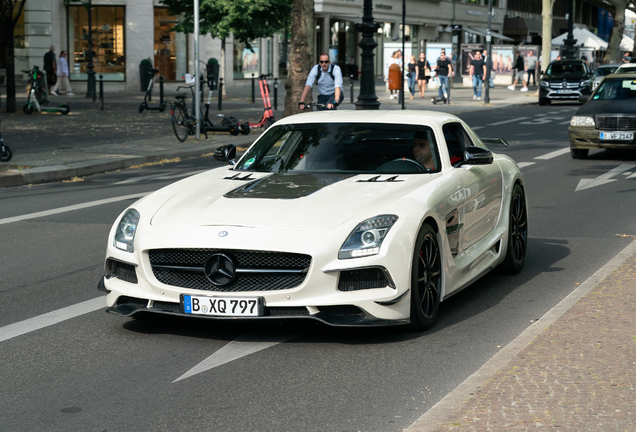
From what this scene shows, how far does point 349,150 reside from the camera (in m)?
6.77

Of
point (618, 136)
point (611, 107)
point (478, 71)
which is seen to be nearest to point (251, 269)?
point (618, 136)

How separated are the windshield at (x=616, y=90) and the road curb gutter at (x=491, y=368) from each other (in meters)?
11.2

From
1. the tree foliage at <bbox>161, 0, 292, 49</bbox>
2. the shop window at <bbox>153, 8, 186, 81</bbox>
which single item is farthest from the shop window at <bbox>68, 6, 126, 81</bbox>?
the tree foliage at <bbox>161, 0, 292, 49</bbox>

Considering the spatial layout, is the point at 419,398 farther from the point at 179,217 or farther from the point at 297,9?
the point at 297,9

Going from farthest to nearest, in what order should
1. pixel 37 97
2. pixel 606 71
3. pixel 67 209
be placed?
pixel 606 71 < pixel 37 97 < pixel 67 209

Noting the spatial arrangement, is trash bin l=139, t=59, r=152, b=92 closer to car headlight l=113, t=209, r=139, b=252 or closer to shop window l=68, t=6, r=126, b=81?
shop window l=68, t=6, r=126, b=81

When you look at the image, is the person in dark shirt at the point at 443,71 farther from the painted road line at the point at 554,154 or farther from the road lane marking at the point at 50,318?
the road lane marking at the point at 50,318

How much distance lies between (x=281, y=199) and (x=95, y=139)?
1561cm

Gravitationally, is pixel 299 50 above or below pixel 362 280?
above

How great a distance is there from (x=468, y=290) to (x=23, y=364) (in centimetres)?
341

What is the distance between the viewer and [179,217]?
5.70m

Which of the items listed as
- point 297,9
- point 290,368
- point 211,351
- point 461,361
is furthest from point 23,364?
point 297,9

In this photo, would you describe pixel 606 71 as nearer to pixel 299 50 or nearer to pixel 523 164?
pixel 299 50

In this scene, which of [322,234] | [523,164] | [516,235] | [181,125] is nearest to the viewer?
[322,234]
